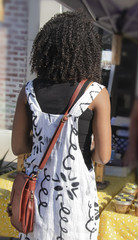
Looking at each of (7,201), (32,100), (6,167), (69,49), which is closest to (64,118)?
(32,100)

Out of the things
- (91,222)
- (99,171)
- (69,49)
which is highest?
(69,49)

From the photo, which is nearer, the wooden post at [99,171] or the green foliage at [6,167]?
the wooden post at [99,171]

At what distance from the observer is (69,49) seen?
135 cm


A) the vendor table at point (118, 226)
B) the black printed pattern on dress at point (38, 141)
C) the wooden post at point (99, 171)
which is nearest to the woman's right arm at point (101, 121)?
the black printed pattern on dress at point (38, 141)

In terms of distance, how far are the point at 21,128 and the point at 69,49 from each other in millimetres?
457

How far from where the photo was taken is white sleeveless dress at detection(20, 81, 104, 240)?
4.50 feet

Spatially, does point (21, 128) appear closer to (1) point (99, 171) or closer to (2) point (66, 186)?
(2) point (66, 186)

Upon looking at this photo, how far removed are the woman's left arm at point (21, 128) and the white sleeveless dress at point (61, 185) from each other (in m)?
0.07

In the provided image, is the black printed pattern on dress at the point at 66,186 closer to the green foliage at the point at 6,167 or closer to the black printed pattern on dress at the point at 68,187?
the black printed pattern on dress at the point at 68,187

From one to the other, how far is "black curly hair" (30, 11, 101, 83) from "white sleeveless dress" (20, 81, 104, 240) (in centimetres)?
Result: 10

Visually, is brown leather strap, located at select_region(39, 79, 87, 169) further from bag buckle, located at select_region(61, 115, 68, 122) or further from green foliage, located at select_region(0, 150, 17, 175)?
green foliage, located at select_region(0, 150, 17, 175)

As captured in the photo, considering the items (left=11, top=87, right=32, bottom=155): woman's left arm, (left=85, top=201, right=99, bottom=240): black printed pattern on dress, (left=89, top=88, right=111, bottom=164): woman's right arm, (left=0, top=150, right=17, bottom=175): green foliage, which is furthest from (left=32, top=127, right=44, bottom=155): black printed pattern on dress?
(left=0, top=150, right=17, bottom=175): green foliage

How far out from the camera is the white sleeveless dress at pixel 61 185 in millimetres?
1373

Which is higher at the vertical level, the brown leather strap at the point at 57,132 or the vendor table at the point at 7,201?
the brown leather strap at the point at 57,132
